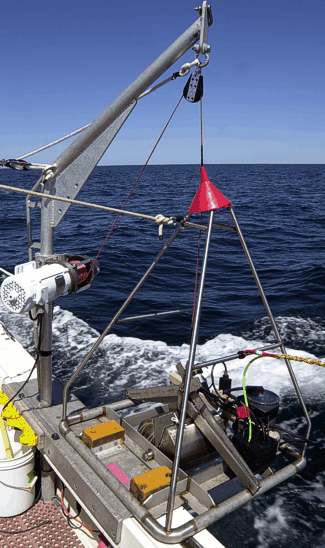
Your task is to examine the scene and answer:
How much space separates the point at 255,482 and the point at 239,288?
31.4 feet

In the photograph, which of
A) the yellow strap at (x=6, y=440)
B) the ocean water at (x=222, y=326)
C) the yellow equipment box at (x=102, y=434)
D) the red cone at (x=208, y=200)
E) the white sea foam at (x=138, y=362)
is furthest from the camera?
the white sea foam at (x=138, y=362)

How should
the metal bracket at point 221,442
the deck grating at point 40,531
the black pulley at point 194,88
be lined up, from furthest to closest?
the deck grating at point 40,531 → the black pulley at point 194,88 → the metal bracket at point 221,442

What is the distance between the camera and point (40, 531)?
138 inches

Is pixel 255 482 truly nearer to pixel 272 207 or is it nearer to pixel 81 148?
pixel 81 148

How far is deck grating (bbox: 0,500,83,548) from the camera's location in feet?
11.1

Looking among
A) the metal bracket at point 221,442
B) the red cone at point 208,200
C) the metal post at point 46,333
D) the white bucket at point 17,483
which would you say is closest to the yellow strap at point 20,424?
the white bucket at point 17,483

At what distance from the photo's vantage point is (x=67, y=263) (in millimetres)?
3262

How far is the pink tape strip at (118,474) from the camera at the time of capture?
306cm

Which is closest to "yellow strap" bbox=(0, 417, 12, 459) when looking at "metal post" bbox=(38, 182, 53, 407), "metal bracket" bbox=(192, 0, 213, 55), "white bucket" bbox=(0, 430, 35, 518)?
"white bucket" bbox=(0, 430, 35, 518)

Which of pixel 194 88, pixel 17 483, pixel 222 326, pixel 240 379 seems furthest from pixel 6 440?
pixel 222 326

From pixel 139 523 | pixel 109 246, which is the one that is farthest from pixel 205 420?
pixel 109 246

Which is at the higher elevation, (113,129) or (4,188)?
(113,129)

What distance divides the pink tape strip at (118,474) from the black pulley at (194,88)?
2.75 m

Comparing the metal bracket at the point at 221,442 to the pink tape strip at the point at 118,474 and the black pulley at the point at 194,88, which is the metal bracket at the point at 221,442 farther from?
the black pulley at the point at 194,88
